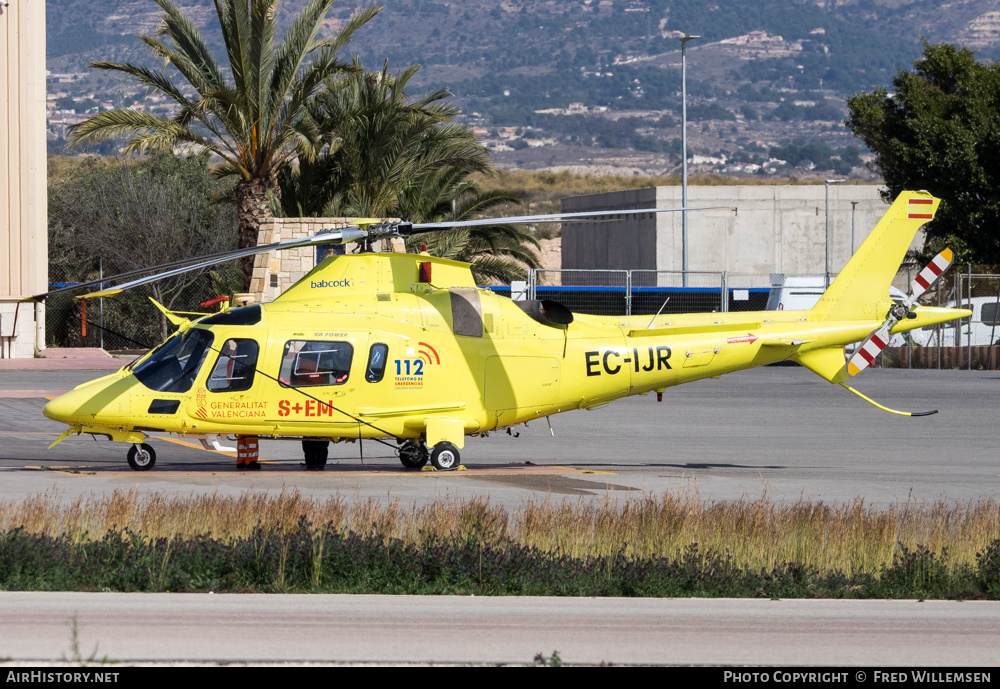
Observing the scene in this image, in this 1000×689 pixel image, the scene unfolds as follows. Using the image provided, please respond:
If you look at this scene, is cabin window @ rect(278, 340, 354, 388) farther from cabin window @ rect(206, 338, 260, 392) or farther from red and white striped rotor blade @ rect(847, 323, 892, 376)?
red and white striped rotor blade @ rect(847, 323, 892, 376)

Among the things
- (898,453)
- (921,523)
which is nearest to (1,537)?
(921,523)

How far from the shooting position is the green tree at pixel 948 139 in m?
43.6

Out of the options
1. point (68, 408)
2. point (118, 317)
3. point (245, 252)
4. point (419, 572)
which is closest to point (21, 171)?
point (118, 317)

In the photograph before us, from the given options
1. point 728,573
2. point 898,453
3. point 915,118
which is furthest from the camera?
point 915,118

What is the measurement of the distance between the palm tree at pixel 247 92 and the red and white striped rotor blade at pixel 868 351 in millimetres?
17715

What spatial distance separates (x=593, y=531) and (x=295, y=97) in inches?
881

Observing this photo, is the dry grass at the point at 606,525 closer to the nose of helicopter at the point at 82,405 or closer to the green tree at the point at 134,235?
the nose of helicopter at the point at 82,405

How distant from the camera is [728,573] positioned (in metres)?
9.99

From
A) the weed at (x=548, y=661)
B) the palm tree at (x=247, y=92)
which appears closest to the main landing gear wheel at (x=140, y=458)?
the weed at (x=548, y=661)

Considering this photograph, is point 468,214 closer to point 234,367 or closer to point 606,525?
point 234,367

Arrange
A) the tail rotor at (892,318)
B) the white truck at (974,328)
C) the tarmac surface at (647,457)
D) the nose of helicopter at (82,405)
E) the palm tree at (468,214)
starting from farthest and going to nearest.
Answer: the palm tree at (468,214)
the white truck at (974,328)
the tail rotor at (892,318)
the nose of helicopter at (82,405)
the tarmac surface at (647,457)

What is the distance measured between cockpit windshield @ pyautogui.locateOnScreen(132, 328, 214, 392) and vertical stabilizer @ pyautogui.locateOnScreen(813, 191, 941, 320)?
8479mm
